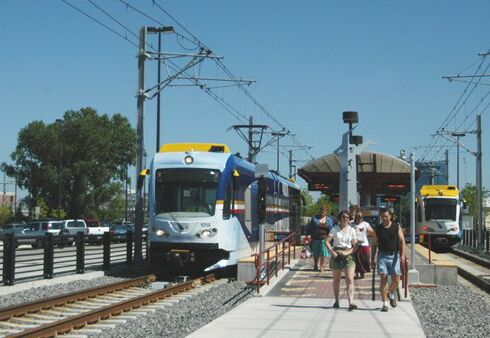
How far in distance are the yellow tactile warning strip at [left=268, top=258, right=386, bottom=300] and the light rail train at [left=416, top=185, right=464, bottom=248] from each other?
72.4ft

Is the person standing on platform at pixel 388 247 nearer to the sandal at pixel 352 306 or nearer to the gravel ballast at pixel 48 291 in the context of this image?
the sandal at pixel 352 306

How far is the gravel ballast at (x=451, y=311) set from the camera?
12.1m

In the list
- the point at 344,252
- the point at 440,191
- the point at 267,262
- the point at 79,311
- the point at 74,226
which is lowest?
the point at 79,311

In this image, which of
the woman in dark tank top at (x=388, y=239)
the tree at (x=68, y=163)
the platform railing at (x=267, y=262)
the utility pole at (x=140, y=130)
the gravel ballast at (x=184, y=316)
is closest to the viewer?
the gravel ballast at (x=184, y=316)

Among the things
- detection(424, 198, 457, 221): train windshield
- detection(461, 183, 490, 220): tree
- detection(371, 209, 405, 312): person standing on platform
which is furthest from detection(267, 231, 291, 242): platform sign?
detection(461, 183, 490, 220): tree

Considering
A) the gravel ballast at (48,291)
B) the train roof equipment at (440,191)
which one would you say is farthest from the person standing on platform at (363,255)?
the train roof equipment at (440,191)

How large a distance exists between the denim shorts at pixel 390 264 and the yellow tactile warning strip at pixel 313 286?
2.45m

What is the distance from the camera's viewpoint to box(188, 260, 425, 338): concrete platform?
1079 cm

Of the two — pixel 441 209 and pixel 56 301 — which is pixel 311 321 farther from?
pixel 441 209

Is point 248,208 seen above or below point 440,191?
below

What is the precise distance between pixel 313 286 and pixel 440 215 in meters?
26.6

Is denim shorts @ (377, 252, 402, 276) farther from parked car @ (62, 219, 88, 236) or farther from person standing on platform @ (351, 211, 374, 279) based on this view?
parked car @ (62, 219, 88, 236)

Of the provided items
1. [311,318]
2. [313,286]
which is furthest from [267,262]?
[311,318]

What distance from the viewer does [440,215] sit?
140ft
